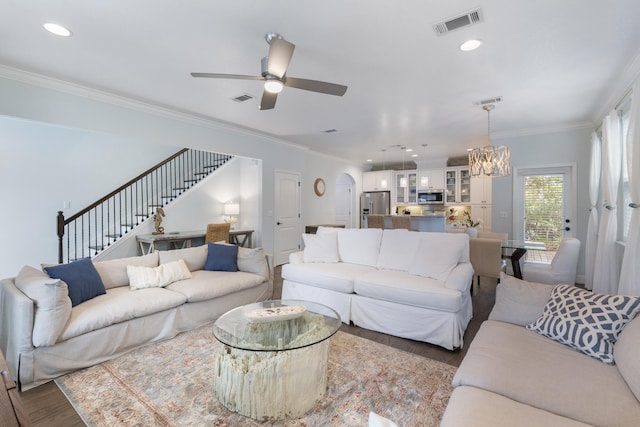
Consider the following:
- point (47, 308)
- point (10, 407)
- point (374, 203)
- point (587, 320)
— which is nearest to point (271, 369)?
point (10, 407)

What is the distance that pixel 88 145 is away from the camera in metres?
5.24

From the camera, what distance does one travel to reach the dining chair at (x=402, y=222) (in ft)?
18.8

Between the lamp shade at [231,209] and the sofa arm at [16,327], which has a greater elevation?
the lamp shade at [231,209]

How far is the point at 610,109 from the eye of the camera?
376 centimetres

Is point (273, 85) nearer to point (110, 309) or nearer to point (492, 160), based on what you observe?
point (110, 309)

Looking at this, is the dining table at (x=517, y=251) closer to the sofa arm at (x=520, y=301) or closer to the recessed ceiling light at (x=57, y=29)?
the sofa arm at (x=520, y=301)

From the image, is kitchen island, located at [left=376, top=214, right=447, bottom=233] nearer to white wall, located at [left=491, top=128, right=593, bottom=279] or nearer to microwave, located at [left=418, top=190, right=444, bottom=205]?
white wall, located at [left=491, top=128, right=593, bottom=279]

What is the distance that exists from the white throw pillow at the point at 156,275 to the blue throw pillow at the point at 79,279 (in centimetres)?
27

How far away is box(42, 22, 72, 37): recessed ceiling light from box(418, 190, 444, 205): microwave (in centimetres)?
780

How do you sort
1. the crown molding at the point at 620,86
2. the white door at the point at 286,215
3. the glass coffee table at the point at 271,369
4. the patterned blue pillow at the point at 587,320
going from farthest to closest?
1. the white door at the point at 286,215
2. the crown molding at the point at 620,86
3. the glass coffee table at the point at 271,369
4. the patterned blue pillow at the point at 587,320

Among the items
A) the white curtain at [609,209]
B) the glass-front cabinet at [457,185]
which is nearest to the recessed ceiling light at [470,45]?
the white curtain at [609,209]

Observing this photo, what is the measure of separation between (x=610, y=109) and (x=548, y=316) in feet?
11.6

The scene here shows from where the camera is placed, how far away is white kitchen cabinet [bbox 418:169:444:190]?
8.13m

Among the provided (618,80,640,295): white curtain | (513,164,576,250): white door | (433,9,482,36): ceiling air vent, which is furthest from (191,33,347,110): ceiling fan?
(513,164,576,250): white door
